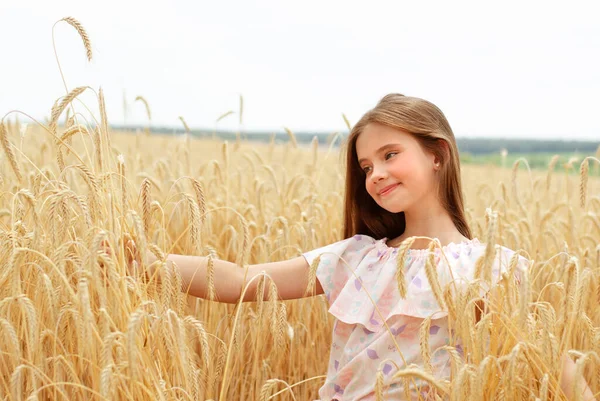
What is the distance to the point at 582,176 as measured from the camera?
2170 mm

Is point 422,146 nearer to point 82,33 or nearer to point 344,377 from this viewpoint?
point 344,377

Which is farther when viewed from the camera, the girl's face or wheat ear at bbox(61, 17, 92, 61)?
the girl's face

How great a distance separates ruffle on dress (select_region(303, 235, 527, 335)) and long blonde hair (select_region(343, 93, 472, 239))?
0.11m

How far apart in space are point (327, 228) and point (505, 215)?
0.86 metres

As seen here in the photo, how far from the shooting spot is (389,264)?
2002 millimetres

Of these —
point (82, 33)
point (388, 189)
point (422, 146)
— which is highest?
point (82, 33)

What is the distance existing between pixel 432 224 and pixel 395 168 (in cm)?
23

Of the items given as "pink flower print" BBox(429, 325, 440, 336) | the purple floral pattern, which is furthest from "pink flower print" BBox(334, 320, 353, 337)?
"pink flower print" BBox(429, 325, 440, 336)

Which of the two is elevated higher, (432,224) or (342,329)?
(432,224)

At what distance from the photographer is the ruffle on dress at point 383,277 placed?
1.88m

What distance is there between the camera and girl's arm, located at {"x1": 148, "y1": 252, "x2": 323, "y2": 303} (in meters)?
1.97

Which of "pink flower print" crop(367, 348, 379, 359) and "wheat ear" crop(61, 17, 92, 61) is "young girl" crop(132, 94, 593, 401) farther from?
"wheat ear" crop(61, 17, 92, 61)

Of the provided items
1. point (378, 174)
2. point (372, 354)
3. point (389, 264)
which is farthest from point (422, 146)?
point (372, 354)

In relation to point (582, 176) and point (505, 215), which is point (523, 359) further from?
point (505, 215)
